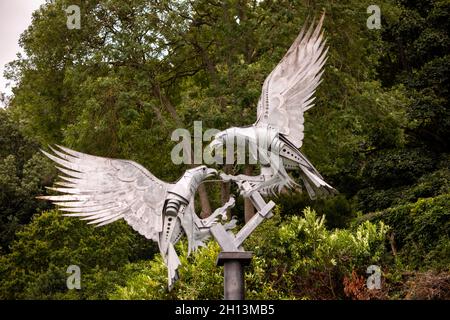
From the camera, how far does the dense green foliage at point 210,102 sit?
25172 mm

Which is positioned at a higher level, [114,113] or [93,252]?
[114,113]

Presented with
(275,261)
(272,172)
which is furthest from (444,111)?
(272,172)

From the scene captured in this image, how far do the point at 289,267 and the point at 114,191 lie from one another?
6542 mm

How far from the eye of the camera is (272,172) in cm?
1410

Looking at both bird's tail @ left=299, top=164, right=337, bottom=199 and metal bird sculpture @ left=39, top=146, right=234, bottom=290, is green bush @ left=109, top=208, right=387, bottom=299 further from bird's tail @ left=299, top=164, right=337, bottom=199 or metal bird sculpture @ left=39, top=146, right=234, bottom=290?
metal bird sculpture @ left=39, top=146, right=234, bottom=290

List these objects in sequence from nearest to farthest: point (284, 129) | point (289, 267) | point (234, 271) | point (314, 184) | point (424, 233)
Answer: point (234, 271)
point (314, 184)
point (284, 129)
point (289, 267)
point (424, 233)

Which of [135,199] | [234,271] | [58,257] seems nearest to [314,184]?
[234,271]

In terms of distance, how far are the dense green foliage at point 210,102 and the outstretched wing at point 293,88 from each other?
6.56 m

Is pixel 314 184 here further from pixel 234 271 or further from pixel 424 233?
pixel 424 233

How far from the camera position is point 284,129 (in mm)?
14594
